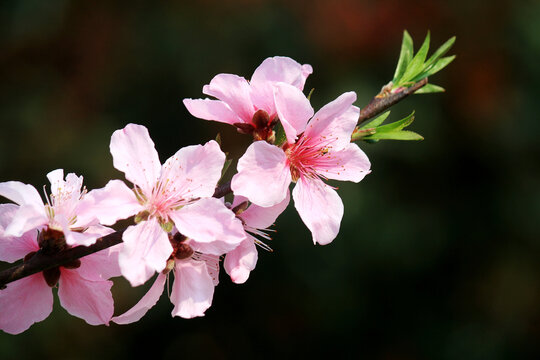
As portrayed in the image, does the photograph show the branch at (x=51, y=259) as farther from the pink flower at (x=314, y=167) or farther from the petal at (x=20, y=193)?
the pink flower at (x=314, y=167)

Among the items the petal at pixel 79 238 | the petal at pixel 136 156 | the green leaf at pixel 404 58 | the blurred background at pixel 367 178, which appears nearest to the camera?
the petal at pixel 79 238

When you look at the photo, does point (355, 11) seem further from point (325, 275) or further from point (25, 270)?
point (25, 270)

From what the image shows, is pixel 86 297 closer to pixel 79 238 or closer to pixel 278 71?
pixel 79 238

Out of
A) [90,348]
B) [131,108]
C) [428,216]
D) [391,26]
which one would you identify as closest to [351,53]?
[391,26]

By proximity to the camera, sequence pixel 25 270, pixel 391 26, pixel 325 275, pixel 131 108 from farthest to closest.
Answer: pixel 391 26 → pixel 131 108 → pixel 325 275 → pixel 25 270

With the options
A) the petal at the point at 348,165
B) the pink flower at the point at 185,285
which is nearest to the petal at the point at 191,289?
the pink flower at the point at 185,285

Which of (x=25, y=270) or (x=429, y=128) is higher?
(x=25, y=270)

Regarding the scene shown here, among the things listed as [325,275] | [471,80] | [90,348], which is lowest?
[90,348]

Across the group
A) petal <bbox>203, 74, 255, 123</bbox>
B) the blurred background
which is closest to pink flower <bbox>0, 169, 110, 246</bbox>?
petal <bbox>203, 74, 255, 123</bbox>
